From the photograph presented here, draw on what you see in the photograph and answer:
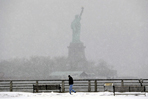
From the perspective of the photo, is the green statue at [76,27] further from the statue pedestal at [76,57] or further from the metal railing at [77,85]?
the metal railing at [77,85]

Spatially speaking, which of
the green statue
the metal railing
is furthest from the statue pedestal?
the metal railing

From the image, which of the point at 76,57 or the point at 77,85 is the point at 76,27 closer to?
the point at 76,57

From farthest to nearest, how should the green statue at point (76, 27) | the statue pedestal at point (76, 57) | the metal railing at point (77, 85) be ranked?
the statue pedestal at point (76, 57) → the green statue at point (76, 27) → the metal railing at point (77, 85)

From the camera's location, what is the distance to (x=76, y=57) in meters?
187

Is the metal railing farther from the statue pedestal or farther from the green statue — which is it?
the green statue

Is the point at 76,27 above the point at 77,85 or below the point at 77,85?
above

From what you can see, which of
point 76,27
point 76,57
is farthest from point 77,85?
point 76,27

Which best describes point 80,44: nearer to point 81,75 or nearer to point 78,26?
point 78,26

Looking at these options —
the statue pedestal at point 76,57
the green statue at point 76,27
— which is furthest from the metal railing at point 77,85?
the green statue at point 76,27

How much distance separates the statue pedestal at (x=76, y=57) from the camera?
186 meters

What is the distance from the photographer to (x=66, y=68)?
19600 centimetres

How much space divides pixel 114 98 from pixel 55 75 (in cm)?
14818

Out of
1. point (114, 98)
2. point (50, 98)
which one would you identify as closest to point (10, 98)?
point (50, 98)

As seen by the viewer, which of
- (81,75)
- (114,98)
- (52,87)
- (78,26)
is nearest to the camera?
(114,98)
